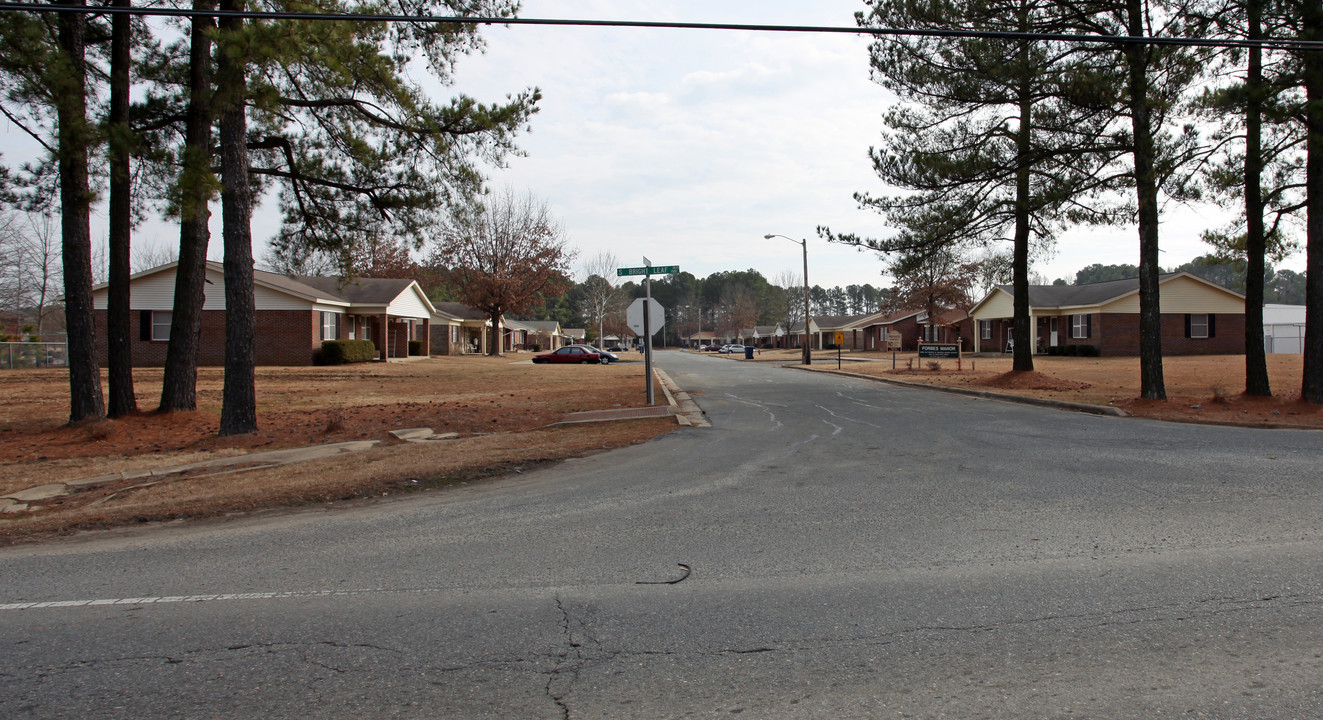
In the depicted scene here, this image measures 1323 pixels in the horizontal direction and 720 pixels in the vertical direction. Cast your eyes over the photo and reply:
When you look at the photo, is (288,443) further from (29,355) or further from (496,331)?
(496,331)

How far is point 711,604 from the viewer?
4.32 metres

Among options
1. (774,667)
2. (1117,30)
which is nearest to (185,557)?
(774,667)

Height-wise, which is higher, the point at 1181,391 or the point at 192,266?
the point at 192,266

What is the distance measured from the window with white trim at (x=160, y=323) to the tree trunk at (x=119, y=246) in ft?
78.1

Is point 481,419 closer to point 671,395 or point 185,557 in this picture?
point 671,395

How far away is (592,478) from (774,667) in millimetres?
5082

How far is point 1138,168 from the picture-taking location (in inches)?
623

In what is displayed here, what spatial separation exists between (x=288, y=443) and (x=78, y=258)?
5.34 m

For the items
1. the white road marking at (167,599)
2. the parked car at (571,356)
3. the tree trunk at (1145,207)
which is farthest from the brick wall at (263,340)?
the tree trunk at (1145,207)

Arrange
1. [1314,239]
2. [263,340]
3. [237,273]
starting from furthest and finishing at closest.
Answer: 1. [263,340]
2. [1314,239]
3. [237,273]

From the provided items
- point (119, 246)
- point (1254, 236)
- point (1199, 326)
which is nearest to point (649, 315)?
point (119, 246)

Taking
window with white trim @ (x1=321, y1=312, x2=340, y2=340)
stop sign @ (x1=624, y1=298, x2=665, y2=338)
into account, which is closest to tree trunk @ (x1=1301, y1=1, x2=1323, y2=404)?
stop sign @ (x1=624, y1=298, x2=665, y2=338)

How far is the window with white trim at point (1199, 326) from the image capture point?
41.4 meters

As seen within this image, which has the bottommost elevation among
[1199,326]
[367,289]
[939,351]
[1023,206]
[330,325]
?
[939,351]
